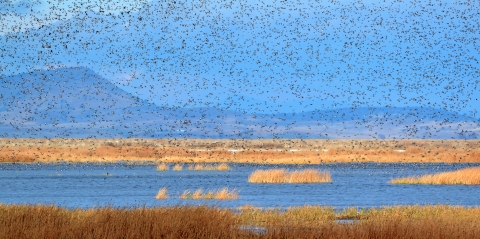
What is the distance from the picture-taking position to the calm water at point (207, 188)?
44.6m

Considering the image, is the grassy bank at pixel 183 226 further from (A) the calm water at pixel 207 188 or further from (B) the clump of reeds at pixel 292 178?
(B) the clump of reeds at pixel 292 178

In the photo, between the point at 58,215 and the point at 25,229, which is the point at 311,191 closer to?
the point at 58,215

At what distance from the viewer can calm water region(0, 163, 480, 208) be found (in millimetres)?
44562

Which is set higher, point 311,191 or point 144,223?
point 144,223

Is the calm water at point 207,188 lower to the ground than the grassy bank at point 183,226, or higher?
lower

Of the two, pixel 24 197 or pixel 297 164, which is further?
pixel 297 164

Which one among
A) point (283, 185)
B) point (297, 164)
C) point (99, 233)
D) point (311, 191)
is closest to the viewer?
point (99, 233)

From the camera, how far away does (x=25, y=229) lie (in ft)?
79.2

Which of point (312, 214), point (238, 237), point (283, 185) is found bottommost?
point (283, 185)

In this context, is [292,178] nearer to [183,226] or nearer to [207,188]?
[207,188]

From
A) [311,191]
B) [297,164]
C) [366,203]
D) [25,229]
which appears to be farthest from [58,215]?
[297,164]

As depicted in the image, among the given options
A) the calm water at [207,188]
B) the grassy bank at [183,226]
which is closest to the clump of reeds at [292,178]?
the calm water at [207,188]

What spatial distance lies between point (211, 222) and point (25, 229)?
5.00 m

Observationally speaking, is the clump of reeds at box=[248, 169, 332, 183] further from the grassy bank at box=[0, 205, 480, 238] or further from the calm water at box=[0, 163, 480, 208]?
the grassy bank at box=[0, 205, 480, 238]
